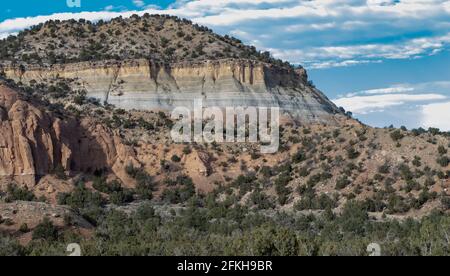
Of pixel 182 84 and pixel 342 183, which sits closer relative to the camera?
pixel 342 183

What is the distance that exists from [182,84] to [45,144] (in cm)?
2047

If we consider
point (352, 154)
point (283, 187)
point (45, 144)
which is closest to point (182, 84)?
point (45, 144)

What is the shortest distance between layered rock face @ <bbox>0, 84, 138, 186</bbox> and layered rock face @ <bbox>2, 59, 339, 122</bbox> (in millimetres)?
10120

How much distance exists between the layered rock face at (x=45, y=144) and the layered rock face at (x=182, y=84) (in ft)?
33.2

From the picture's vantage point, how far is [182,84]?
83.9 m

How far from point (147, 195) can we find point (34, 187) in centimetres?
888

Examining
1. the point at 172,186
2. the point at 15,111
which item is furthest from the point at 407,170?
the point at 15,111

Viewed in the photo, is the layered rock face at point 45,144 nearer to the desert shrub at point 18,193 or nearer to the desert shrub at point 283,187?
the desert shrub at point 18,193

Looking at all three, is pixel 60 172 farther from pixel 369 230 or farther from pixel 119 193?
pixel 369 230

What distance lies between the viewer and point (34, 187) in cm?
6334

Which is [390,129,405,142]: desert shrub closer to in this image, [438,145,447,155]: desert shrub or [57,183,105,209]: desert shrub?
[438,145,447,155]: desert shrub

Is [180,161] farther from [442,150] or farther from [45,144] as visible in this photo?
[442,150]

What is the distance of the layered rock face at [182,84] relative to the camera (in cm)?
8150
